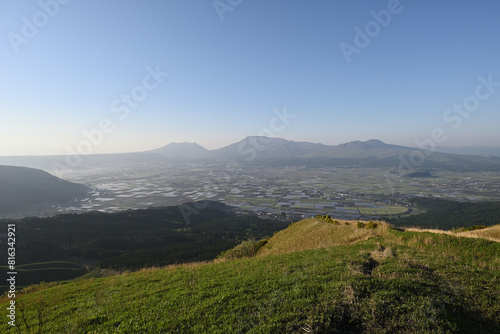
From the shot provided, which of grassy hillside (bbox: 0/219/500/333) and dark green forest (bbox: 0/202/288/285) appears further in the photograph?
dark green forest (bbox: 0/202/288/285)

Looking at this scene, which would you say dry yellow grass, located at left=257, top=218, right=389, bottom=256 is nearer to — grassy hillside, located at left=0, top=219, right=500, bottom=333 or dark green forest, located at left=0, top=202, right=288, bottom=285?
grassy hillside, located at left=0, top=219, right=500, bottom=333

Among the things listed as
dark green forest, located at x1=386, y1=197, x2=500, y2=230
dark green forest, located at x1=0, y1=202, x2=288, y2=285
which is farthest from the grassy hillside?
dark green forest, located at x1=386, y1=197, x2=500, y2=230

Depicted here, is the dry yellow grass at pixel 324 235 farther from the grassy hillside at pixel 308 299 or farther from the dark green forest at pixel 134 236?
the dark green forest at pixel 134 236

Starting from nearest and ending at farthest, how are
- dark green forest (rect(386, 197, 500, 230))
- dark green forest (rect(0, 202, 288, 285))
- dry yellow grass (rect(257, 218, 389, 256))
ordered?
dry yellow grass (rect(257, 218, 389, 256)), dark green forest (rect(0, 202, 288, 285)), dark green forest (rect(386, 197, 500, 230))

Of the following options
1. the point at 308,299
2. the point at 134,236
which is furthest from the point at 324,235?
the point at 134,236

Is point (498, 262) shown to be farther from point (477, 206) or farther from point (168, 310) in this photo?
point (477, 206)

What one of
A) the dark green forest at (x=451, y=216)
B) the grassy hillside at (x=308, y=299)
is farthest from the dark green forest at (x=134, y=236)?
the dark green forest at (x=451, y=216)

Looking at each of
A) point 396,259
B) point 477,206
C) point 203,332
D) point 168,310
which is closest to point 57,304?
point 168,310

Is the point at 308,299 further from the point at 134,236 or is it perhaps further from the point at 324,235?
the point at 134,236
